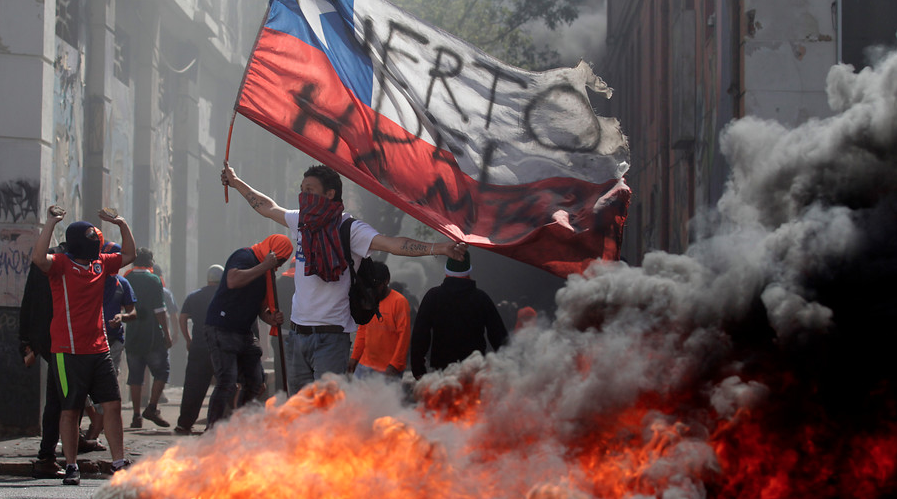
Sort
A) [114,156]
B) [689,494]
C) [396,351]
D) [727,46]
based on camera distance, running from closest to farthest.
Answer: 1. [689,494]
2. [396,351]
3. [727,46]
4. [114,156]

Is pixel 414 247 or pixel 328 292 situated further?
pixel 328 292

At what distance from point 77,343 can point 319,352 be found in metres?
1.94

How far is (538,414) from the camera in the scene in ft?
13.9

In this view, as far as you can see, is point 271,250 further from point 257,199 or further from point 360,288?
point 360,288

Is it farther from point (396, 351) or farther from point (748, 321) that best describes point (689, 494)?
point (396, 351)

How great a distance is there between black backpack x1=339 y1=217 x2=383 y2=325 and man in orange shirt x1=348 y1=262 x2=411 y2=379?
1611 millimetres

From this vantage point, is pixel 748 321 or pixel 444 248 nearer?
pixel 748 321

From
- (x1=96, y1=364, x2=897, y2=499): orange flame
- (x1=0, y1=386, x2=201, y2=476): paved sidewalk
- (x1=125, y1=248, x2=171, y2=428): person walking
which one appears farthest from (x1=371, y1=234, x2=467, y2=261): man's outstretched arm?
(x1=125, y1=248, x2=171, y2=428): person walking

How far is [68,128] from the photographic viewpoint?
1277cm

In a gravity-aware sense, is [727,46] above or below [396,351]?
above

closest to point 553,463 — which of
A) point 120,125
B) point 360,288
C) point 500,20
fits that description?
point 360,288

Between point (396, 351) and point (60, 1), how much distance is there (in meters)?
7.68

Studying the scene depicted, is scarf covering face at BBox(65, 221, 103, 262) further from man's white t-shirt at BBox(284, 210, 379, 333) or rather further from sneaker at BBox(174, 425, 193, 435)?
sneaker at BBox(174, 425, 193, 435)

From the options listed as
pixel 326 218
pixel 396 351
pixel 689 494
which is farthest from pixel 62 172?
pixel 689 494
